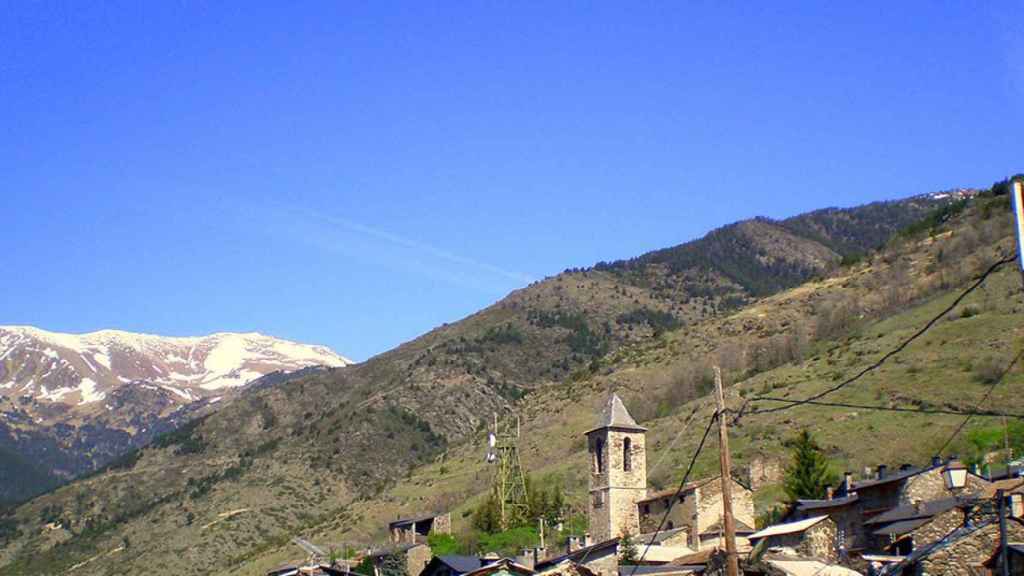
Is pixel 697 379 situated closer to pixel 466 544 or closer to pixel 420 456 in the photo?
pixel 420 456

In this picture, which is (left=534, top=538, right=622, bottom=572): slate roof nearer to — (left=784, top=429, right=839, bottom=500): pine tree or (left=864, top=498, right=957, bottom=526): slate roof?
(left=864, top=498, right=957, bottom=526): slate roof

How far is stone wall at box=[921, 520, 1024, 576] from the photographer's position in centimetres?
2622

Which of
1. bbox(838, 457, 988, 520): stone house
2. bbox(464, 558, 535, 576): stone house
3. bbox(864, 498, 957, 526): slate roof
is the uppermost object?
bbox(838, 457, 988, 520): stone house

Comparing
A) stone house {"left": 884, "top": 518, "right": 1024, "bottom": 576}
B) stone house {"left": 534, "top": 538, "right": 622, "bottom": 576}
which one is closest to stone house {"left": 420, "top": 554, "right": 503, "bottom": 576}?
stone house {"left": 534, "top": 538, "right": 622, "bottom": 576}

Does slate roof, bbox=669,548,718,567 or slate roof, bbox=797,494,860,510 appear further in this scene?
slate roof, bbox=797,494,860,510

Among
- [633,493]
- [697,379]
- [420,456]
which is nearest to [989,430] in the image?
[633,493]

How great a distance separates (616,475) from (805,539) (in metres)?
17.3

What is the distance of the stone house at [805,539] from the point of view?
34688mm

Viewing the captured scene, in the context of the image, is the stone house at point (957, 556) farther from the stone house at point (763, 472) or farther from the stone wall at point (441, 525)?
the stone wall at point (441, 525)

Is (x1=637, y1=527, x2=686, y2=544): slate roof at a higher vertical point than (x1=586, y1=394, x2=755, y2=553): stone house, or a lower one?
lower

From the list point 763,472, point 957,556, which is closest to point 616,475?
point 763,472

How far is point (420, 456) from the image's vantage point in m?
115

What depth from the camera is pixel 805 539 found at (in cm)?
3491

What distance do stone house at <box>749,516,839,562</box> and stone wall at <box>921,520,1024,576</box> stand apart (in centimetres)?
771
